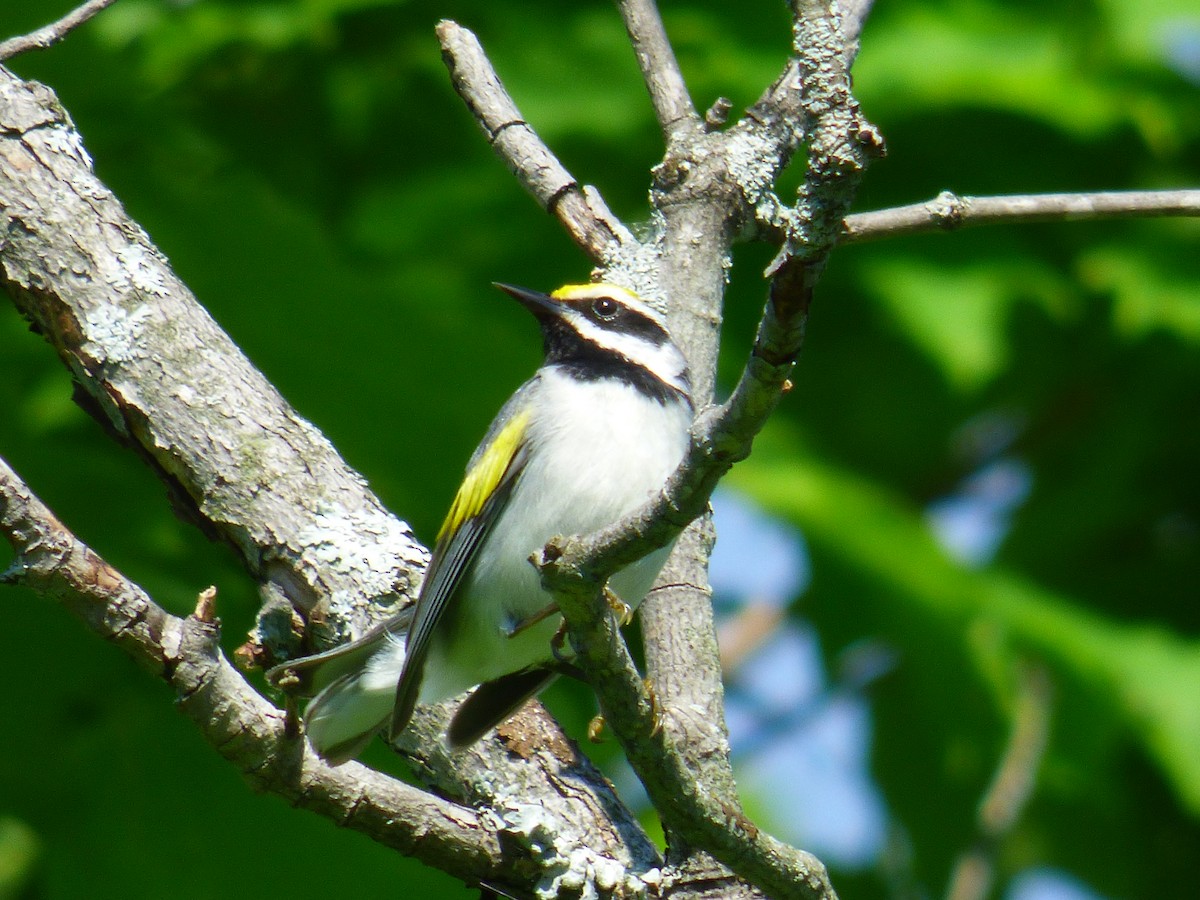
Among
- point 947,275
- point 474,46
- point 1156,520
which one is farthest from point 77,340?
point 1156,520

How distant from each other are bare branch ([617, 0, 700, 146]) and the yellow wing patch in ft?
2.90

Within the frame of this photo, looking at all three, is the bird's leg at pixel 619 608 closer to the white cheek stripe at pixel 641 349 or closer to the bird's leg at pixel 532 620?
the bird's leg at pixel 532 620

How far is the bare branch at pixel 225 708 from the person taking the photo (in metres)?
2.18

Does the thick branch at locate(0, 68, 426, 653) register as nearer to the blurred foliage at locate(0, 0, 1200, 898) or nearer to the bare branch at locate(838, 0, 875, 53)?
the blurred foliage at locate(0, 0, 1200, 898)

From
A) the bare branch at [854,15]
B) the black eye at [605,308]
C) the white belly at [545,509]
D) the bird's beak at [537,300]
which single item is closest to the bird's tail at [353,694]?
the white belly at [545,509]

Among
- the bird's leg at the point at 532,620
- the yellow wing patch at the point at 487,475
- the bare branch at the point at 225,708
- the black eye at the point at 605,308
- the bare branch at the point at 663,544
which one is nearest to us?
the bare branch at the point at 663,544

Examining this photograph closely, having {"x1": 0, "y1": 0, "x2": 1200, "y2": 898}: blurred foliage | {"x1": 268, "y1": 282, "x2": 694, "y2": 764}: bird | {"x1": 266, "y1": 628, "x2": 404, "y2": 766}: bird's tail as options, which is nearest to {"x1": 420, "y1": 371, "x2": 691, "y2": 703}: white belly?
{"x1": 268, "y1": 282, "x2": 694, "y2": 764}: bird

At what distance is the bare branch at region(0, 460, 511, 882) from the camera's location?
86.0 inches

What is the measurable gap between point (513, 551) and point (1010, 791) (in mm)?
2766

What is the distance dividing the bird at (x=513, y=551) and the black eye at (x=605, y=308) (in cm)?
8

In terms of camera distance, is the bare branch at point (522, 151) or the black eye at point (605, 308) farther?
the black eye at point (605, 308)

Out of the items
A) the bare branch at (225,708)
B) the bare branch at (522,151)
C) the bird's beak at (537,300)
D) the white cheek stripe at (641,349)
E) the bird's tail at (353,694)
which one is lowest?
the bare branch at (225,708)

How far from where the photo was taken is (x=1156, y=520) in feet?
17.3

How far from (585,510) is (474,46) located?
4.36ft
